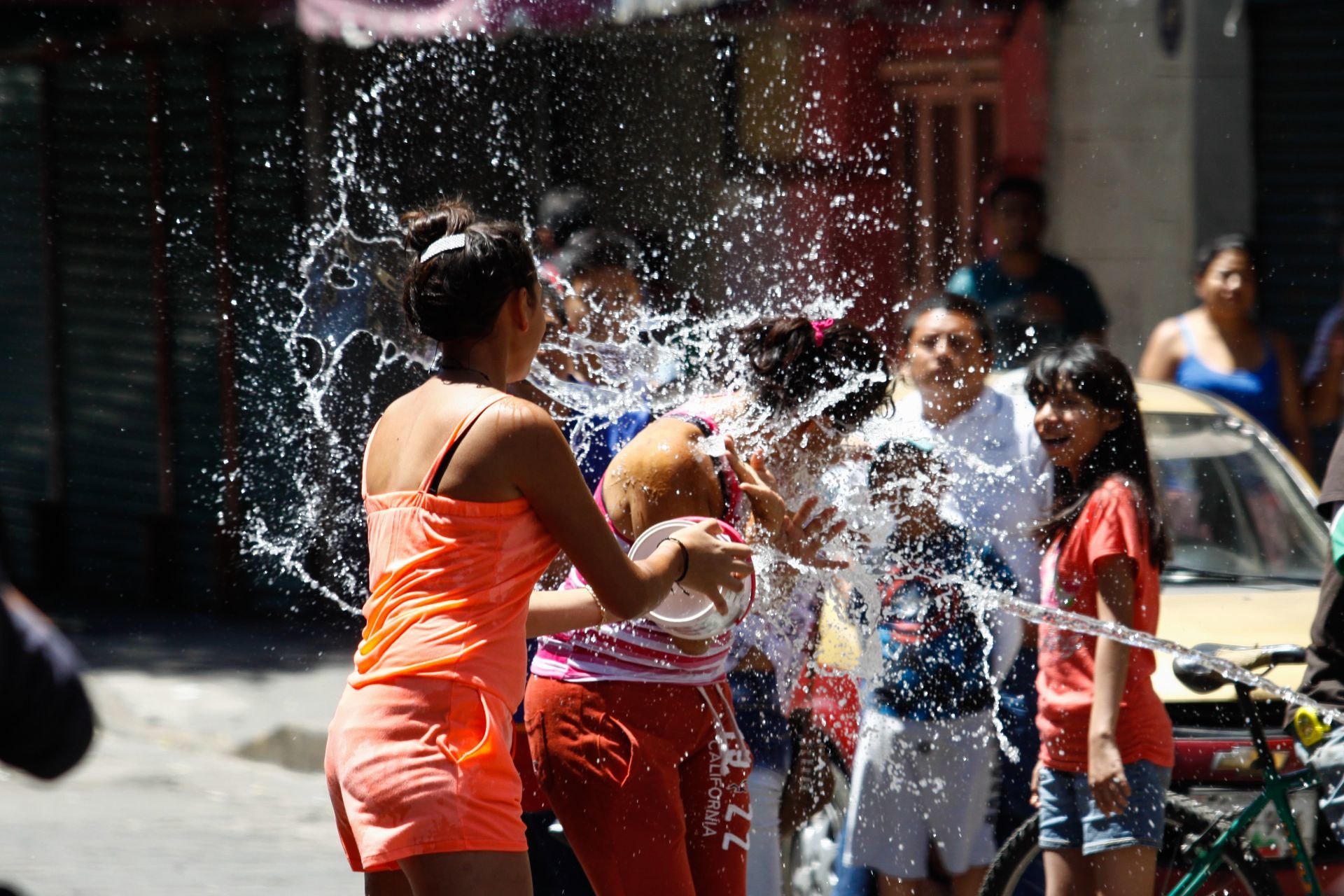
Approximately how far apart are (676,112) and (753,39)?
60 cm

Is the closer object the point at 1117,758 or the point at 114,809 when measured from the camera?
the point at 1117,758

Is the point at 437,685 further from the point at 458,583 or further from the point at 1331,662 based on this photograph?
the point at 1331,662

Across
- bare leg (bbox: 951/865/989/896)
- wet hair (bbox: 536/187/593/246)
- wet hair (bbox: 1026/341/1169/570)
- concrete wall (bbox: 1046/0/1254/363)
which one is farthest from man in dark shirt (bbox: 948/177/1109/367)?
bare leg (bbox: 951/865/989/896)

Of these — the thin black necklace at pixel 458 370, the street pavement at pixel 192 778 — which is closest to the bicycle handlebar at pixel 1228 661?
the thin black necklace at pixel 458 370

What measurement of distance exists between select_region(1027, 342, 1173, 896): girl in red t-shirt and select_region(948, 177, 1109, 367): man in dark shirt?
2.47m

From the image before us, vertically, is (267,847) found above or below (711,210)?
below

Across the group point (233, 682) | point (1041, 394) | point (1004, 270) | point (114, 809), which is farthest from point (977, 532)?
point (233, 682)

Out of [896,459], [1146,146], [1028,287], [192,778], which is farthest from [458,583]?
[1146,146]

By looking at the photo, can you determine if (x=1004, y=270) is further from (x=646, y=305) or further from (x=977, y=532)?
(x=977, y=532)

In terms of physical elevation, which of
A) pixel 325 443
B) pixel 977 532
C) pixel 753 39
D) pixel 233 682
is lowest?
pixel 233 682

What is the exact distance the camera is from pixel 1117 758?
382 cm

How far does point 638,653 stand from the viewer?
10.6 ft

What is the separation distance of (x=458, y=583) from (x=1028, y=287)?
A: 4386mm

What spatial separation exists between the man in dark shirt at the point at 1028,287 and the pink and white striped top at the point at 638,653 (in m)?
3.37
